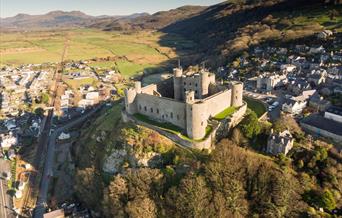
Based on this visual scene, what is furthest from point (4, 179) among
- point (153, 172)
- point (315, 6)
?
point (315, 6)

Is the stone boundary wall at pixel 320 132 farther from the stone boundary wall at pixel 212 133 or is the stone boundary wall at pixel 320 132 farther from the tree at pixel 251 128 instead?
the stone boundary wall at pixel 212 133

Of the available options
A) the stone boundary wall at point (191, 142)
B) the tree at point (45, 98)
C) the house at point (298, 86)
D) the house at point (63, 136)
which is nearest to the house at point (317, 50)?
the house at point (298, 86)

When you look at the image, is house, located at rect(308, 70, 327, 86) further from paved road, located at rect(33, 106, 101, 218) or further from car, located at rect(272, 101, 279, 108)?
paved road, located at rect(33, 106, 101, 218)

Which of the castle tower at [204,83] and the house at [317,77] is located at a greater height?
the castle tower at [204,83]

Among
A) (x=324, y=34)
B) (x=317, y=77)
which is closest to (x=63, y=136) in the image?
(x=317, y=77)

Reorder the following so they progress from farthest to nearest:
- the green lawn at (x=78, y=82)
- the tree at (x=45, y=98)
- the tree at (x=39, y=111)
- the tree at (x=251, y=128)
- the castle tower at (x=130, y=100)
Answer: the green lawn at (x=78, y=82) → the tree at (x=45, y=98) → the tree at (x=39, y=111) → the castle tower at (x=130, y=100) → the tree at (x=251, y=128)

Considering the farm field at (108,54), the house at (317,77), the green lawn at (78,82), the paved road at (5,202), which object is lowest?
the paved road at (5,202)

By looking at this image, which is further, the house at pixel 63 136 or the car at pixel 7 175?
the house at pixel 63 136

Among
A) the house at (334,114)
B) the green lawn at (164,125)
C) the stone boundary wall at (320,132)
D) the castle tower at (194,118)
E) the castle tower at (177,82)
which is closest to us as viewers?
Answer: the castle tower at (194,118)

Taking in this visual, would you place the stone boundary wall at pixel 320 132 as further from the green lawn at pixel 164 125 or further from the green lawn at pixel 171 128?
the green lawn at pixel 164 125
